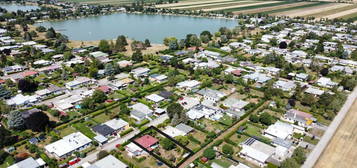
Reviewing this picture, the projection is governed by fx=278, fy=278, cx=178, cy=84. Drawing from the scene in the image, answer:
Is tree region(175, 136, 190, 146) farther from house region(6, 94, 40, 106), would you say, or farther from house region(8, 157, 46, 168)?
house region(6, 94, 40, 106)

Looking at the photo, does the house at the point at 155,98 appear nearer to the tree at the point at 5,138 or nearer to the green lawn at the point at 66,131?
the green lawn at the point at 66,131

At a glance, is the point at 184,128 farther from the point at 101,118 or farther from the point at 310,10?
the point at 310,10

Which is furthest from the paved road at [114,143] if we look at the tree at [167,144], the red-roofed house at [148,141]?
the tree at [167,144]

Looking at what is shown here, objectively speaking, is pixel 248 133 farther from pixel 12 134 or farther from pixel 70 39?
pixel 70 39

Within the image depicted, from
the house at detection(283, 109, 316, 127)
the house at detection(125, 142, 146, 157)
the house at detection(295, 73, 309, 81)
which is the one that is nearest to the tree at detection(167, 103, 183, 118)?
the house at detection(125, 142, 146, 157)

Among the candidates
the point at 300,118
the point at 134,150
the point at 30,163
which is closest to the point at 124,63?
the point at 134,150

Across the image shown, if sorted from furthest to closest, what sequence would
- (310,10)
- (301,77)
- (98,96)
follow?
1. (310,10)
2. (301,77)
3. (98,96)
